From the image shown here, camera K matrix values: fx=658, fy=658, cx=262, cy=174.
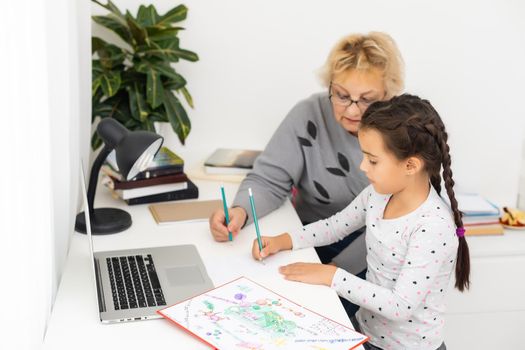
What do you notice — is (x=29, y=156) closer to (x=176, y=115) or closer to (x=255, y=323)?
(x=255, y=323)

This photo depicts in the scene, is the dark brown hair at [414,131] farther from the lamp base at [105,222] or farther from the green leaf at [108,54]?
the green leaf at [108,54]

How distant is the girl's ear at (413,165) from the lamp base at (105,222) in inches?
30.5

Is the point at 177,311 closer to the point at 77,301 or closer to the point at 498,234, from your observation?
the point at 77,301

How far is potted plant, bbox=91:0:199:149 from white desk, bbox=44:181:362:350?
304mm

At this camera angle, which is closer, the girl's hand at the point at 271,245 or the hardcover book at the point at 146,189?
the girl's hand at the point at 271,245

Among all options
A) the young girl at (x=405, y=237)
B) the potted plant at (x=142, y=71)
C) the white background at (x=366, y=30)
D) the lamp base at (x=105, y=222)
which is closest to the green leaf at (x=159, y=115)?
the potted plant at (x=142, y=71)

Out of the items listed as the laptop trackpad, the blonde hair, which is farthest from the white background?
the laptop trackpad

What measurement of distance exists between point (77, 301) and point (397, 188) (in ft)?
2.41

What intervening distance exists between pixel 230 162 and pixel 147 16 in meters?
0.58

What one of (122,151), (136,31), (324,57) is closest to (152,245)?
(122,151)

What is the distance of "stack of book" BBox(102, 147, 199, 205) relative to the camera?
195 centimetres

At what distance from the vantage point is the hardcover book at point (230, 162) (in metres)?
2.28

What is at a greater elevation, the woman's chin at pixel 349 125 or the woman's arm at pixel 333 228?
the woman's chin at pixel 349 125

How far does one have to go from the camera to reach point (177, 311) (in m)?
1.30
